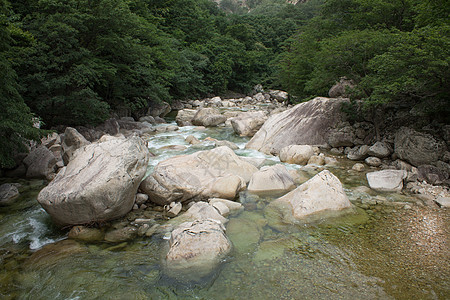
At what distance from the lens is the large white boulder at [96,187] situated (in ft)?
18.5

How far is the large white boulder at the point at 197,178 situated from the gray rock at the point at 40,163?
156 inches

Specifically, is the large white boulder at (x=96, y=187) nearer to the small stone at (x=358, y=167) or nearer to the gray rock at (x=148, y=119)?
the small stone at (x=358, y=167)

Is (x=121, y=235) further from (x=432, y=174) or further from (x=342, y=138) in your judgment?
(x=342, y=138)

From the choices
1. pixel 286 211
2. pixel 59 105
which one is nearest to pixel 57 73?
pixel 59 105

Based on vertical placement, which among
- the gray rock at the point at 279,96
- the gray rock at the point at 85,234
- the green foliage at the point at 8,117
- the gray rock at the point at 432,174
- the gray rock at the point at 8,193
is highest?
the green foliage at the point at 8,117

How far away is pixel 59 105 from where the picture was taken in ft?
41.7

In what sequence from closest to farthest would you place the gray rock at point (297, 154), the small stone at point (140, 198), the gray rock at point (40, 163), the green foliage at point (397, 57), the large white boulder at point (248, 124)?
the small stone at point (140, 198)
the green foliage at point (397, 57)
the gray rock at point (40, 163)
the gray rock at point (297, 154)
the large white boulder at point (248, 124)

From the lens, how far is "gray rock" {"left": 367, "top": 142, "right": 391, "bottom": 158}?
10112 millimetres

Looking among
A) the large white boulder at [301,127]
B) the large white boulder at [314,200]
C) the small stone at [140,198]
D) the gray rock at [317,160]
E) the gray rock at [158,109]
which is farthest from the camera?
the gray rock at [158,109]

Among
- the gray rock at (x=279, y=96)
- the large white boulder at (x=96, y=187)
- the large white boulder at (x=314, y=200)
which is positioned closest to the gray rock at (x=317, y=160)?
the large white boulder at (x=314, y=200)

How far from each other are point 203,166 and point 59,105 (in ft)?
28.6

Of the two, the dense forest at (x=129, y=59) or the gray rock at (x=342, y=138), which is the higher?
the dense forest at (x=129, y=59)

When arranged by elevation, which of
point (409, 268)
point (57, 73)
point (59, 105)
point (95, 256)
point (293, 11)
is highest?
point (293, 11)

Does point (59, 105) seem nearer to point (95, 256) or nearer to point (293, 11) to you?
point (95, 256)
